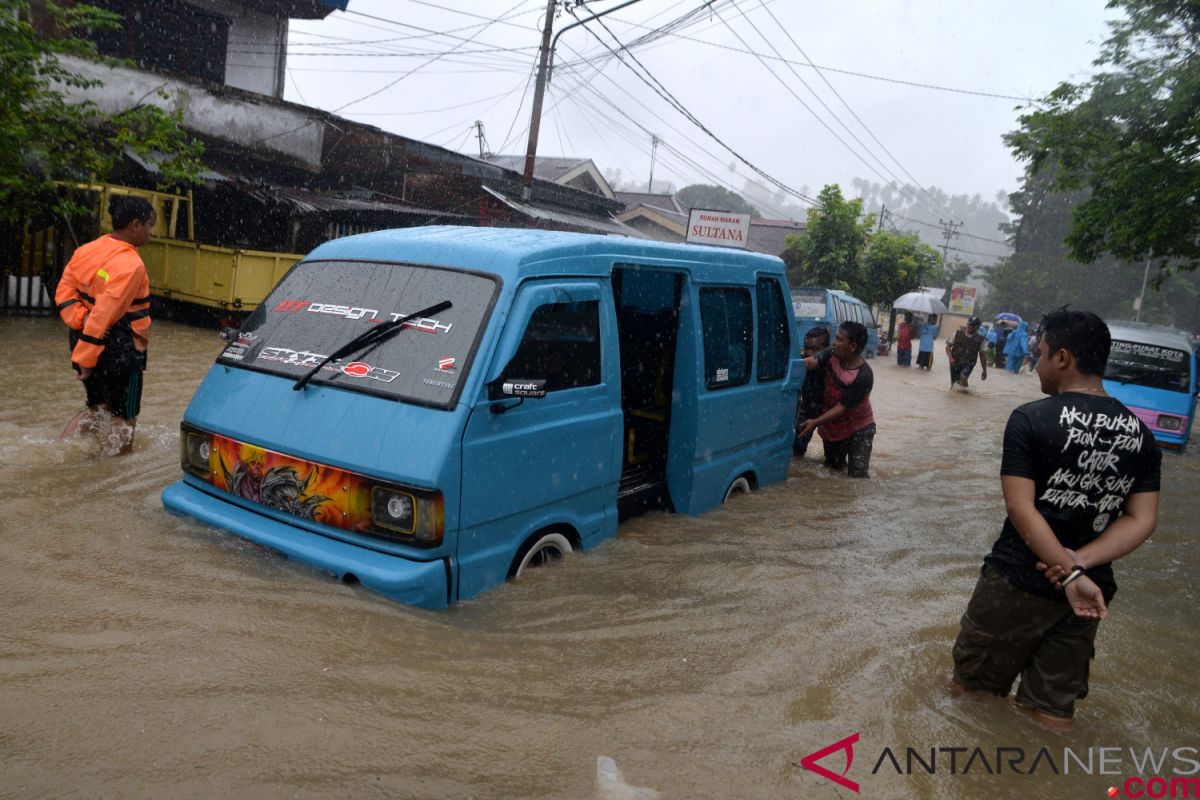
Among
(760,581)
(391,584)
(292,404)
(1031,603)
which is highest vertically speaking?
(292,404)

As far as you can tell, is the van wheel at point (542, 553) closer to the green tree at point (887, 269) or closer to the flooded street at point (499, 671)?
the flooded street at point (499, 671)

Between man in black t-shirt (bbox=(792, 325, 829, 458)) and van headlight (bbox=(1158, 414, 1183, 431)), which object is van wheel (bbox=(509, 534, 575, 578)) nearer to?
man in black t-shirt (bbox=(792, 325, 829, 458))

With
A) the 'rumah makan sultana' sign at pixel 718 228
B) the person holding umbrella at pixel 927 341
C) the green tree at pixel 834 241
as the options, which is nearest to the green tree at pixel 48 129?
the 'rumah makan sultana' sign at pixel 718 228

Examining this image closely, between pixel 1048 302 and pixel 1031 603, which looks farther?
pixel 1048 302

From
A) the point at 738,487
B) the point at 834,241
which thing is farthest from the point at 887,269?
the point at 738,487

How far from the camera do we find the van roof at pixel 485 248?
13.3 ft

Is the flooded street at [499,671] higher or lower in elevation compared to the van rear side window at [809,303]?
lower

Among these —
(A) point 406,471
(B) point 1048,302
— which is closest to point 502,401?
(A) point 406,471

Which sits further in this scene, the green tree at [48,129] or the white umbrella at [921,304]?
the white umbrella at [921,304]

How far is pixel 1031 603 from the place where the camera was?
3.12 m

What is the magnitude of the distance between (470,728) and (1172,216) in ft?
38.9

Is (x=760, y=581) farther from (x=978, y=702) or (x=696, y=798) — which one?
(x=696, y=798)

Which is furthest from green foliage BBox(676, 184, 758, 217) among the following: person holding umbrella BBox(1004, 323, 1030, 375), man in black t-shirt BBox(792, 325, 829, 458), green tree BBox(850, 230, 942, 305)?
man in black t-shirt BBox(792, 325, 829, 458)

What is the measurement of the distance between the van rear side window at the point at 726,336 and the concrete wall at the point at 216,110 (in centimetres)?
1343
